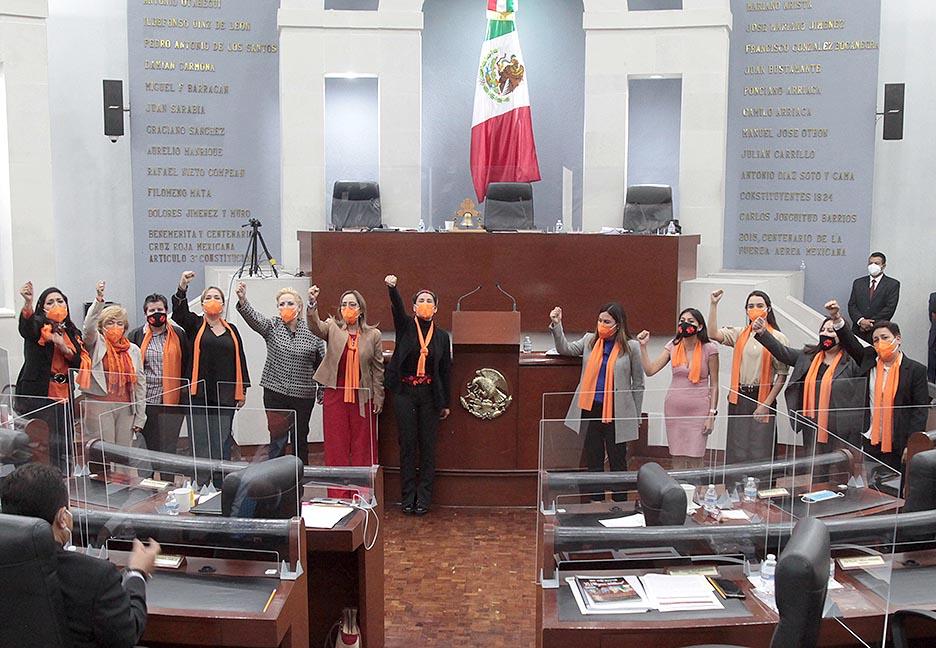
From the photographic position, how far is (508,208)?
964 cm

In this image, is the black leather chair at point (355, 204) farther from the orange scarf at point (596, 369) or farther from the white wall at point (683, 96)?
the orange scarf at point (596, 369)


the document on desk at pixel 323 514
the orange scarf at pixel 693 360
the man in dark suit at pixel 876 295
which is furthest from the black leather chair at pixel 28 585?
the man in dark suit at pixel 876 295

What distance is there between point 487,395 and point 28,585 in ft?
15.9

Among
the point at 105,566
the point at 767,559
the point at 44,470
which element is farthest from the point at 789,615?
the point at 44,470

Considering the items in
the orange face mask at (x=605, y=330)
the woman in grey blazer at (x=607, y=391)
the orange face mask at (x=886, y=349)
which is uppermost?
the orange face mask at (x=605, y=330)

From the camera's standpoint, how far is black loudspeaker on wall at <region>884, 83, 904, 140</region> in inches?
442

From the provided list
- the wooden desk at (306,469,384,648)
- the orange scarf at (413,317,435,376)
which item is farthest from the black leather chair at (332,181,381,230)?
the wooden desk at (306,469,384,648)

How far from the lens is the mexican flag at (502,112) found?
1127 cm

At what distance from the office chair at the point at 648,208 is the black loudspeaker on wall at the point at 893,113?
2.80 metres

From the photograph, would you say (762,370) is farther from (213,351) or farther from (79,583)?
(79,583)

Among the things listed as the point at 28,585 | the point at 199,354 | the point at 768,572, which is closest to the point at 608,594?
the point at 768,572

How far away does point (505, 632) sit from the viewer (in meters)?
5.30

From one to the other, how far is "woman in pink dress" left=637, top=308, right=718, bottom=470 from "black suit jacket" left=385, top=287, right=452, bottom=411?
150cm

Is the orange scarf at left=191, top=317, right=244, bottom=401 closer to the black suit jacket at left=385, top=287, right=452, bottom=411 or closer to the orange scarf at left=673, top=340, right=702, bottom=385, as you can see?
the black suit jacket at left=385, top=287, right=452, bottom=411
